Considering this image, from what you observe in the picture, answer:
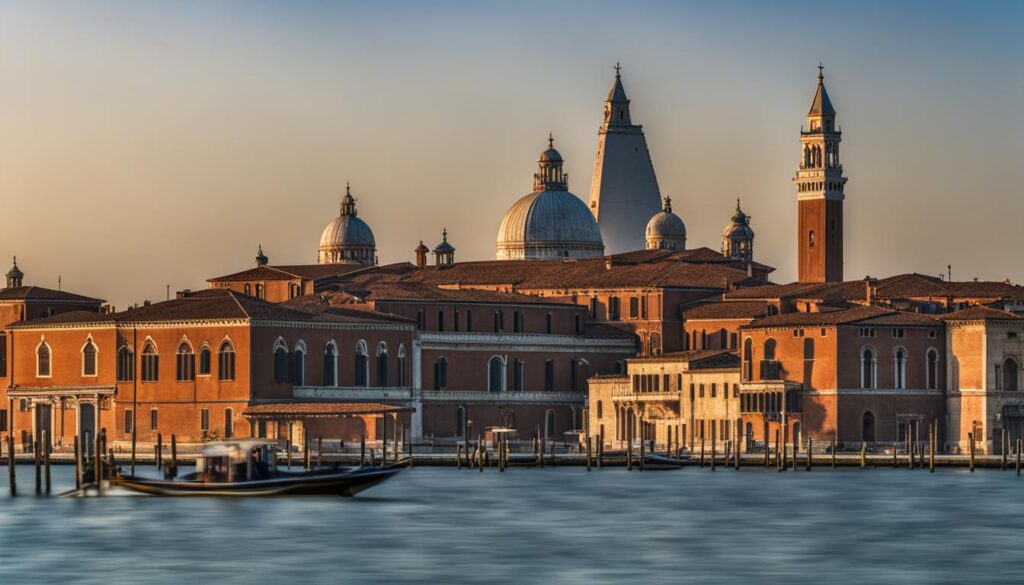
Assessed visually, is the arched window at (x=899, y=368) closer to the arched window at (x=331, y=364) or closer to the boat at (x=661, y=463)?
the boat at (x=661, y=463)

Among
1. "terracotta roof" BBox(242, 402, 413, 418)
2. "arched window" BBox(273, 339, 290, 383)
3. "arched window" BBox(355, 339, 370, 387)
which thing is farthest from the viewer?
"arched window" BBox(355, 339, 370, 387)

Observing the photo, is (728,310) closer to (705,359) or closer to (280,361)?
(705,359)

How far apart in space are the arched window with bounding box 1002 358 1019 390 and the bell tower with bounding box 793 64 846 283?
2404cm

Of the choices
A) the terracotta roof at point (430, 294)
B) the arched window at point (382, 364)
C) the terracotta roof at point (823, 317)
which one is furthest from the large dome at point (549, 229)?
the terracotta roof at point (823, 317)

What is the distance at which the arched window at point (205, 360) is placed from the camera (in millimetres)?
114125

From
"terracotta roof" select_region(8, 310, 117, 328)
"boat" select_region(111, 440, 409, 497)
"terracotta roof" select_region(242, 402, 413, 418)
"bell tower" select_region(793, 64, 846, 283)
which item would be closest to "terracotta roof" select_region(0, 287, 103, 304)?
"terracotta roof" select_region(8, 310, 117, 328)

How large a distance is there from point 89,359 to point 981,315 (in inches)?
1211

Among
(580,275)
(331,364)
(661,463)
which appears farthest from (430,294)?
(661,463)

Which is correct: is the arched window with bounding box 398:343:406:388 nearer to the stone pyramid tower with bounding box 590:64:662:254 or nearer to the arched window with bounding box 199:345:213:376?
the arched window with bounding box 199:345:213:376

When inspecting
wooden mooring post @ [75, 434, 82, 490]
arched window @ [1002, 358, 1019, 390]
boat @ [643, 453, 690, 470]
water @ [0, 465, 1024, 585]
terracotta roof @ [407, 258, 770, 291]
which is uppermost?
terracotta roof @ [407, 258, 770, 291]

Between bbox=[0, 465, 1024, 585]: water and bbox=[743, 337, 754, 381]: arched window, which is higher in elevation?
bbox=[743, 337, 754, 381]: arched window

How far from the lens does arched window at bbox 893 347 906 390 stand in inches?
4486

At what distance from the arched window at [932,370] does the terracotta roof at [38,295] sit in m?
32.9

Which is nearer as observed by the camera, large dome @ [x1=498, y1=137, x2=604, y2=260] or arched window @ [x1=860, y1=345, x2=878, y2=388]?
arched window @ [x1=860, y1=345, x2=878, y2=388]
